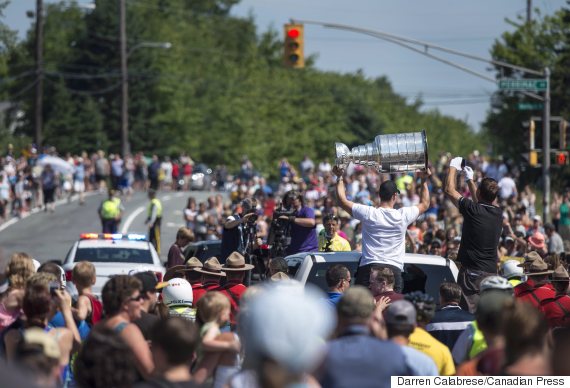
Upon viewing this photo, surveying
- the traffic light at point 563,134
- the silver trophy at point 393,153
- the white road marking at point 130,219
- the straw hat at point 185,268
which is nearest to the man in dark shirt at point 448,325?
the straw hat at point 185,268

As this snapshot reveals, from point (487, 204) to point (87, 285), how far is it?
162 inches

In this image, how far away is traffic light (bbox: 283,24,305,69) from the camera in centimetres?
3033

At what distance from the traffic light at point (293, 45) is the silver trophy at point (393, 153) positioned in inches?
689

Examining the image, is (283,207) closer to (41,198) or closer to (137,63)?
(41,198)

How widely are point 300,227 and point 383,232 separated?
3890 mm

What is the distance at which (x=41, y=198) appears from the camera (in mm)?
45344

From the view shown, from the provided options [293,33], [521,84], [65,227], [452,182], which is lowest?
[65,227]

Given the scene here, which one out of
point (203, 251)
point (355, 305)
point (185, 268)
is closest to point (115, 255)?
point (203, 251)

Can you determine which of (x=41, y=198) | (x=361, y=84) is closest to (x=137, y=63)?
(x=41, y=198)

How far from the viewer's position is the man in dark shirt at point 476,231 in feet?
38.6

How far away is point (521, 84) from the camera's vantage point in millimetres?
31109

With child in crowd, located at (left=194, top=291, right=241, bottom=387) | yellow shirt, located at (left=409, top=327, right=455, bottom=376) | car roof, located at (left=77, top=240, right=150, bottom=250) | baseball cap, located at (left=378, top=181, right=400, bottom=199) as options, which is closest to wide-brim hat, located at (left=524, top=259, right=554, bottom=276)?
baseball cap, located at (left=378, top=181, right=400, bottom=199)

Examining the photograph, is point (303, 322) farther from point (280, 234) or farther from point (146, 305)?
point (280, 234)

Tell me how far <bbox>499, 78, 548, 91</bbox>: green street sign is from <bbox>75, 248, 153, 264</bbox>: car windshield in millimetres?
12385
